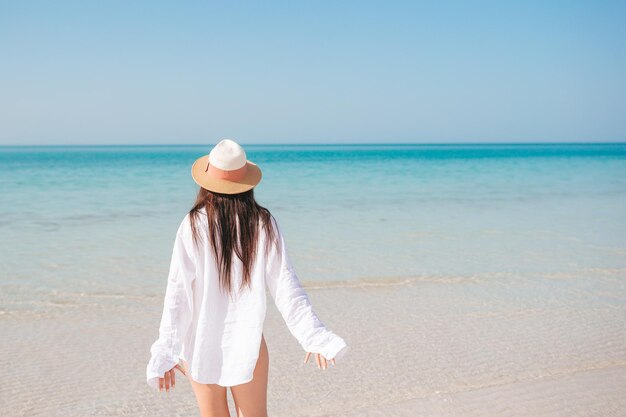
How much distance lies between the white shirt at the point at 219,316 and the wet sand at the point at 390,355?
1.41 meters

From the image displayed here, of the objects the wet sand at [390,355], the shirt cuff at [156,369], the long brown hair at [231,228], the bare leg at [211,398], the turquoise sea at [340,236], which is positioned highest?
the long brown hair at [231,228]

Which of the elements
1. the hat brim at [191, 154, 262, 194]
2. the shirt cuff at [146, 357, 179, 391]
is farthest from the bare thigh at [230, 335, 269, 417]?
the hat brim at [191, 154, 262, 194]

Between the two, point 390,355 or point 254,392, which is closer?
point 254,392

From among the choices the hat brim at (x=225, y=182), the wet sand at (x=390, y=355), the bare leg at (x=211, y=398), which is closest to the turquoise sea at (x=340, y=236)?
the wet sand at (x=390, y=355)

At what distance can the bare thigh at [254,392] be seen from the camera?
2.36 metres

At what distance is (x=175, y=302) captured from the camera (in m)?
2.27

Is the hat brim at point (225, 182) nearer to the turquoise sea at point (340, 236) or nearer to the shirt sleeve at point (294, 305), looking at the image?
the shirt sleeve at point (294, 305)

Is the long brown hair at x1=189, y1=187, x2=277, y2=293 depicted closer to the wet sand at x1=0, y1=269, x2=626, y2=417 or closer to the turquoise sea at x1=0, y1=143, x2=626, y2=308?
the wet sand at x1=0, y1=269, x2=626, y2=417

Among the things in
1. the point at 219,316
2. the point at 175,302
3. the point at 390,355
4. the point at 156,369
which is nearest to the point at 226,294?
the point at 219,316

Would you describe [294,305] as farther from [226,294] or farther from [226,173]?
[226,173]

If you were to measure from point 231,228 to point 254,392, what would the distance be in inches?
26.8

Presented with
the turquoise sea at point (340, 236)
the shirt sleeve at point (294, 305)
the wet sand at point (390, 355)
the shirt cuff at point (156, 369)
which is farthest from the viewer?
the turquoise sea at point (340, 236)

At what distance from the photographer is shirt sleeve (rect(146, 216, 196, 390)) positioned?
225cm

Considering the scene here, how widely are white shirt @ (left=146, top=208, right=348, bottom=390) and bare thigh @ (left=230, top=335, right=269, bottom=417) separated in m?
0.06
